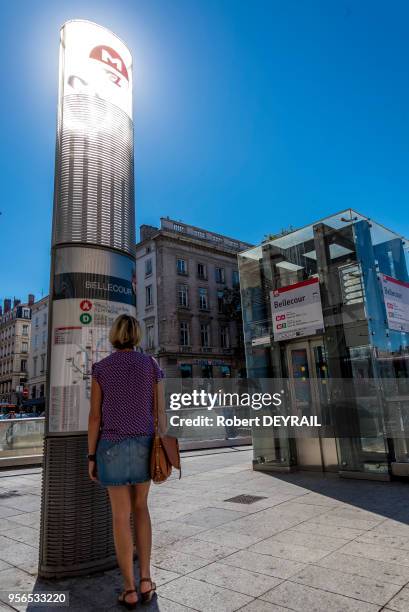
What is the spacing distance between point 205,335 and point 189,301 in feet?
12.9

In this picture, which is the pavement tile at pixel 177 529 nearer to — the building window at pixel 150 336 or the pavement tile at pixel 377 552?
the pavement tile at pixel 377 552

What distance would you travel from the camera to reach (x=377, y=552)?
12.4 ft

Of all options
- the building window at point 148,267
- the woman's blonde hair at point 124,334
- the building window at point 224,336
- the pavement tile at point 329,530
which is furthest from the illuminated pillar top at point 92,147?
the building window at point 224,336

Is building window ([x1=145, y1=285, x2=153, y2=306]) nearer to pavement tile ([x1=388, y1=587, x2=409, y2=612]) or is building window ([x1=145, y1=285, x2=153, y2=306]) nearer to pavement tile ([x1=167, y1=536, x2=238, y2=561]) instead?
pavement tile ([x1=167, y1=536, x2=238, y2=561])

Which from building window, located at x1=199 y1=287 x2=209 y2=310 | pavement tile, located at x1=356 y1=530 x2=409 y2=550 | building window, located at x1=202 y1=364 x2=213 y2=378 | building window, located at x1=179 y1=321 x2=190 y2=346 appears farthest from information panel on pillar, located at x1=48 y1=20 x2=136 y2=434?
building window, located at x1=199 y1=287 x2=209 y2=310

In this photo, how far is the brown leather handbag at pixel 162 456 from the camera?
2900 millimetres

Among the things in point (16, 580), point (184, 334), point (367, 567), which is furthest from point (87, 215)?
point (184, 334)

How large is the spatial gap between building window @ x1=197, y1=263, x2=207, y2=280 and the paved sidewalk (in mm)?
38345

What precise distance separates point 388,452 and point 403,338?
2.28 meters

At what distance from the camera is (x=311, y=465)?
831cm

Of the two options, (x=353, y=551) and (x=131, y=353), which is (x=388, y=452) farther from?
(x=131, y=353)

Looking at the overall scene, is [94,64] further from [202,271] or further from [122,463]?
[202,271]

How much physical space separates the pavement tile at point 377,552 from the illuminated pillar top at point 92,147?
3535mm

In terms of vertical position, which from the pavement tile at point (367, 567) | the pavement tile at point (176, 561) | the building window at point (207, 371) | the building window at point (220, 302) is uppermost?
the building window at point (220, 302)
